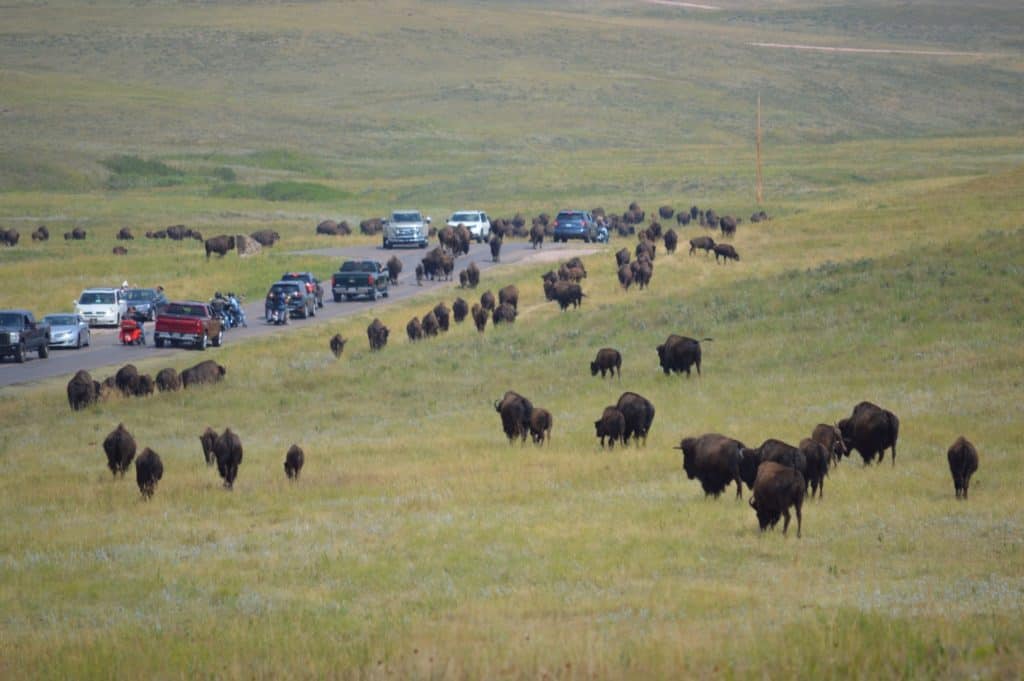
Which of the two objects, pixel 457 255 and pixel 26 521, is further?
pixel 457 255

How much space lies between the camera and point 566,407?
33.5 meters

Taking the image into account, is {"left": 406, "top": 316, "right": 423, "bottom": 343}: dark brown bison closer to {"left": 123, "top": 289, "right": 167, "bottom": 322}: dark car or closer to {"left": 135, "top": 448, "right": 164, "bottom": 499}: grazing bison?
{"left": 123, "top": 289, "right": 167, "bottom": 322}: dark car

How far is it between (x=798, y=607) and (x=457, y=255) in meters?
63.0

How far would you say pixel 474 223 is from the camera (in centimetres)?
8506

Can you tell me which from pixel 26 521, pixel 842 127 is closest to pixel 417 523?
pixel 26 521

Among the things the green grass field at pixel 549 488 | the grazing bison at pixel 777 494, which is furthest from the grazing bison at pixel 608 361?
the grazing bison at pixel 777 494

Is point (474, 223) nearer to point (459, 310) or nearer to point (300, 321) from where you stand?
point (300, 321)

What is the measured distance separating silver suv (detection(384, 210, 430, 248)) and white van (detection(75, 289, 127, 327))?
2552cm

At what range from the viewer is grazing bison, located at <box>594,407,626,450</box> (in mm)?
26688

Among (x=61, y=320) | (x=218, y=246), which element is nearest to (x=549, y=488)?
(x=61, y=320)

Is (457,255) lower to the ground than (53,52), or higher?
lower

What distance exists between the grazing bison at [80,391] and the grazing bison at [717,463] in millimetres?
19074

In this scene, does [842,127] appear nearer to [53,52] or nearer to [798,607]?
[53,52]

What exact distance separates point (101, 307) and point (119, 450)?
3028cm
